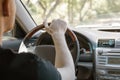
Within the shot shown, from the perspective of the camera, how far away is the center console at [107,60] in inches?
101

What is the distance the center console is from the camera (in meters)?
2.57

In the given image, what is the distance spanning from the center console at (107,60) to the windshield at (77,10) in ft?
2.01

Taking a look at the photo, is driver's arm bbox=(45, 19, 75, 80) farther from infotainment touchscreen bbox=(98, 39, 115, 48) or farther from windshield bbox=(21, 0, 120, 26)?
windshield bbox=(21, 0, 120, 26)

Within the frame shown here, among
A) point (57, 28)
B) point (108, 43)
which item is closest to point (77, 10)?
point (108, 43)

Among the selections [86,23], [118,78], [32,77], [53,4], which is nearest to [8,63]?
[32,77]

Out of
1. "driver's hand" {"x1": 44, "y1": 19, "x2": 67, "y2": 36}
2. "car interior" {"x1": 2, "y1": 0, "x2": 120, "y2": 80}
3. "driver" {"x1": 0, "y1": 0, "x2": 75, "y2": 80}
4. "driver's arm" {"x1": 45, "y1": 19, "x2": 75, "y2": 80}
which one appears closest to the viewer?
"driver" {"x1": 0, "y1": 0, "x2": 75, "y2": 80}

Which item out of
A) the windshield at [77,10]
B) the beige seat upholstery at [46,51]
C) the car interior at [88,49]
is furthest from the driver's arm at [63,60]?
the windshield at [77,10]

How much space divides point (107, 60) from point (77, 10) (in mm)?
1301

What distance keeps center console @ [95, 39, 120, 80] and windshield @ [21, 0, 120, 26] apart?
0.61 m

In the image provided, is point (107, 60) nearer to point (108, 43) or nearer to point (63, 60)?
point (108, 43)

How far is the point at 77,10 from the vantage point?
3816mm

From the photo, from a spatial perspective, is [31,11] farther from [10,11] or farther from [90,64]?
[10,11]

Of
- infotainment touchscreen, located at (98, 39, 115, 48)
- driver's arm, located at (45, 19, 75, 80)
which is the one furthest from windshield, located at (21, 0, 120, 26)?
driver's arm, located at (45, 19, 75, 80)

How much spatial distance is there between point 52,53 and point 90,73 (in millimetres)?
348
